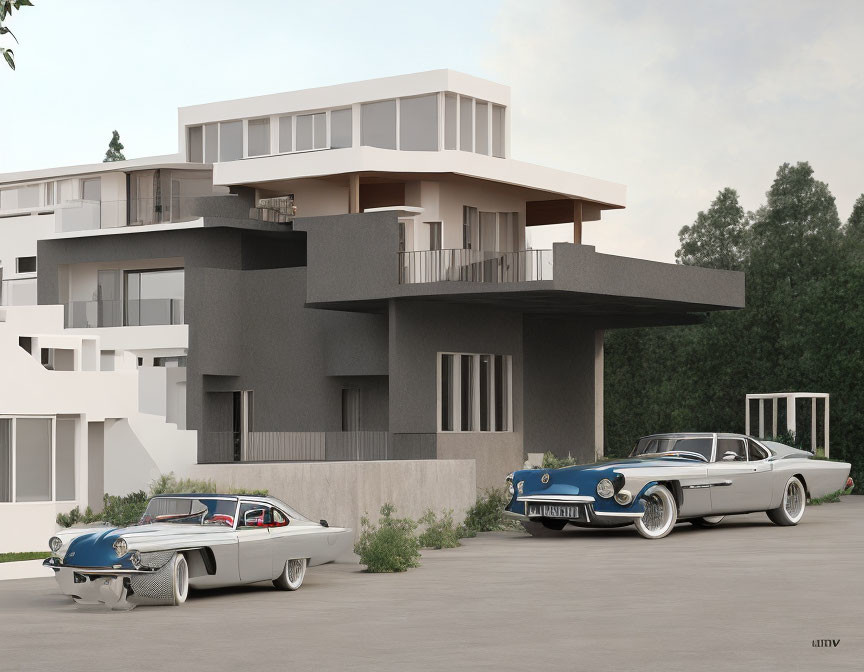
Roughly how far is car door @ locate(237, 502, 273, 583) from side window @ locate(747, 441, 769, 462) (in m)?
11.1

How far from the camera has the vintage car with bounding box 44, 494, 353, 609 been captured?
1515 cm

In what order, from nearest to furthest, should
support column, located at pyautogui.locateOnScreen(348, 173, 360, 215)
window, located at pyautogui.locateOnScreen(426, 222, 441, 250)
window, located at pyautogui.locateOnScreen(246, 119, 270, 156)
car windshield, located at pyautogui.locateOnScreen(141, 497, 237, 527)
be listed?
car windshield, located at pyautogui.locateOnScreen(141, 497, 237, 527) → support column, located at pyautogui.locateOnScreen(348, 173, 360, 215) → window, located at pyautogui.locateOnScreen(426, 222, 441, 250) → window, located at pyautogui.locateOnScreen(246, 119, 270, 156)

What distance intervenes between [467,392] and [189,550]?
20.8 metres

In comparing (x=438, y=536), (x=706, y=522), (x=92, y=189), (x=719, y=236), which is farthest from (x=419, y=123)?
(x=719, y=236)

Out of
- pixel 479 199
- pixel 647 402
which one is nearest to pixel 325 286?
pixel 479 199

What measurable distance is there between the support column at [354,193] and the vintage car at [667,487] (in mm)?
12030

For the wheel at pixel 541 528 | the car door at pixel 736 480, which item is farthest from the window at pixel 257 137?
the car door at pixel 736 480

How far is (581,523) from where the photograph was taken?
76.9 feet

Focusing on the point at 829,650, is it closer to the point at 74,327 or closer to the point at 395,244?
the point at 395,244

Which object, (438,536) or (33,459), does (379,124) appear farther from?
(438,536)

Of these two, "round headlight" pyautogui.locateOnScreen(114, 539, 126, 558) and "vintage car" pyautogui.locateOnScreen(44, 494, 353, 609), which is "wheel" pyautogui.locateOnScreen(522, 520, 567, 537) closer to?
"vintage car" pyautogui.locateOnScreen(44, 494, 353, 609)

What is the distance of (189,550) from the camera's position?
1580 centimetres

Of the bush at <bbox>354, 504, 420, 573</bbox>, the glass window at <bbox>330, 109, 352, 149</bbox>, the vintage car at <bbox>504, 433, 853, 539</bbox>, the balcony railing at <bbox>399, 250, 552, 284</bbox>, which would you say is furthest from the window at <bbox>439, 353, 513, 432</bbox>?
the bush at <bbox>354, 504, 420, 573</bbox>

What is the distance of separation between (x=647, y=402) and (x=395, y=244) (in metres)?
39.9
